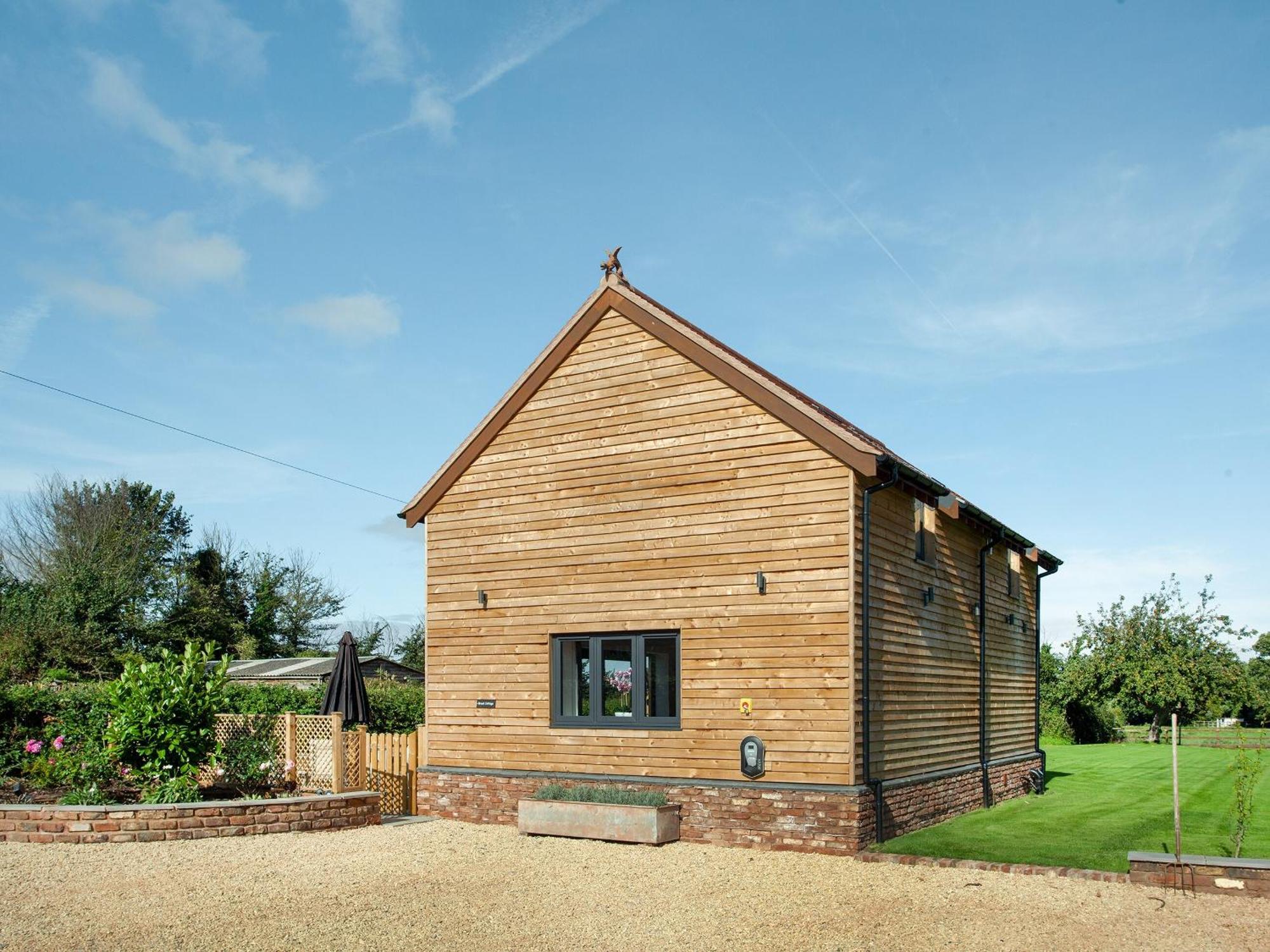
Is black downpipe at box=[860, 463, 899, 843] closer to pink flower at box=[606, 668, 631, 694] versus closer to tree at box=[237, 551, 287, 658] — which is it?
pink flower at box=[606, 668, 631, 694]

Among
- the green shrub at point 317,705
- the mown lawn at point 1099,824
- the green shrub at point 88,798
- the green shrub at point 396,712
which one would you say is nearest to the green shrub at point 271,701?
the green shrub at point 317,705

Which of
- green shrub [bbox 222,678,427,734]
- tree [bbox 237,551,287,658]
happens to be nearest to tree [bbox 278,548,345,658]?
tree [bbox 237,551,287,658]

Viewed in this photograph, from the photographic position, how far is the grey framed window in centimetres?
1477

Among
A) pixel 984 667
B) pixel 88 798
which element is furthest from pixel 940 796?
pixel 88 798

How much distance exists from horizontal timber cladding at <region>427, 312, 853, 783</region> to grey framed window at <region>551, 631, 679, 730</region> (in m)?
0.16

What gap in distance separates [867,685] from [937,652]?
3272 mm

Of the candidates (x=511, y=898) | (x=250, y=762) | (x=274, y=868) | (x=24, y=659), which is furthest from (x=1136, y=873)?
(x=24, y=659)

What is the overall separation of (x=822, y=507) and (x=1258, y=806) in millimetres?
9214

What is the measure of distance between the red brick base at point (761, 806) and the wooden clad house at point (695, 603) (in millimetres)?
31

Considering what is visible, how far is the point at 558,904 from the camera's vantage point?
→ 1061 cm

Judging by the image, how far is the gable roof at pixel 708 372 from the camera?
13617 mm

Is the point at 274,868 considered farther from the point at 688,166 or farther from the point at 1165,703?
the point at 1165,703

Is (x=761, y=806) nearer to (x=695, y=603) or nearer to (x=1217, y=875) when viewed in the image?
(x=695, y=603)

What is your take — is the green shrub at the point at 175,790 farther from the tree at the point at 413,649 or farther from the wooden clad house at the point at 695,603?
the tree at the point at 413,649
